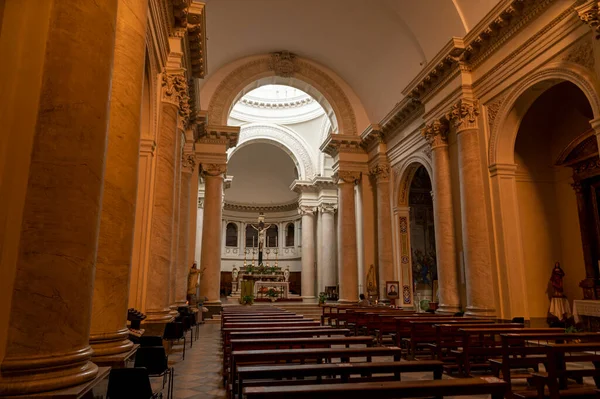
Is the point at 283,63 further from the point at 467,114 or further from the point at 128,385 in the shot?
the point at 128,385

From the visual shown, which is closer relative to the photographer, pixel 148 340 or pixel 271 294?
pixel 148 340

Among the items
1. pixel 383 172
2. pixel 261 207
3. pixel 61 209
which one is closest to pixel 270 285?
pixel 383 172

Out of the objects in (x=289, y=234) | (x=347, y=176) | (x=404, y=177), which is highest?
(x=347, y=176)

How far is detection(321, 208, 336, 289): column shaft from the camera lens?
24.2 meters

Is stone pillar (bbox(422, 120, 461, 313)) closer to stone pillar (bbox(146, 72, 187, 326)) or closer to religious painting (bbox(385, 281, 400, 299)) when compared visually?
religious painting (bbox(385, 281, 400, 299))

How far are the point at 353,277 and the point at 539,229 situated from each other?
8222 millimetres

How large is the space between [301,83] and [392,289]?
10.1m

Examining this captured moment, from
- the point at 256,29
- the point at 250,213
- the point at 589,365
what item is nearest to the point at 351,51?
the point at 256,29

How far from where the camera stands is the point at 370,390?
2.59 m

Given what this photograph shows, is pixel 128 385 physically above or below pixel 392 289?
below

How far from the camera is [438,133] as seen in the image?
13.0 meters

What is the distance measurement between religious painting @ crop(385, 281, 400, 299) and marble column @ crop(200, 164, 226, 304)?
21.8 feet

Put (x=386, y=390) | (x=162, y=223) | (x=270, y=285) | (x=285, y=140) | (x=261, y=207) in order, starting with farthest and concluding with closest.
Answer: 1. (x=261, y=207)
2. (x=285, y=140)
3. (x=270, y=285)
4. (x=162, y=223)
5. (x=386, y=390)

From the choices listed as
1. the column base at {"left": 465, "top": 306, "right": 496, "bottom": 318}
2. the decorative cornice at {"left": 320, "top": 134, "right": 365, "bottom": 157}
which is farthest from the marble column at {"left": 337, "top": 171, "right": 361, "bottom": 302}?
the column base at {"left": 465, "top": 306, "right": 496, "bottom": 318}
